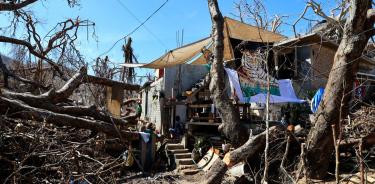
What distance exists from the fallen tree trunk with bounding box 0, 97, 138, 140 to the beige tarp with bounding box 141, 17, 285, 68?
5.14m

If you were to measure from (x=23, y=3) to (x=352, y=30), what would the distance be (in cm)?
670

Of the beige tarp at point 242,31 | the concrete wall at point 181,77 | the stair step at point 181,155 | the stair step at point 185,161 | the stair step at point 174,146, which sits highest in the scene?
the beige tarp at point 242,31

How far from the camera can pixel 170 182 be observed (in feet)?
34.1

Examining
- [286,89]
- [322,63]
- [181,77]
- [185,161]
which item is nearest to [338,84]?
[286,89]

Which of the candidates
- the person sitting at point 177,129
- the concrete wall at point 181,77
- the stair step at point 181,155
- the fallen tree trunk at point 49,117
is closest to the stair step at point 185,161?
the stair step at point 181,155

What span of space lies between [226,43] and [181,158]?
14.8ft

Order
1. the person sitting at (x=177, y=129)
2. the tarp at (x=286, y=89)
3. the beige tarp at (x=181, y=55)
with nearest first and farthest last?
the tarp at (x=286, y=89) < the beige tarp at (x=181, y=55) < the person sitting at (x=177, y=129)

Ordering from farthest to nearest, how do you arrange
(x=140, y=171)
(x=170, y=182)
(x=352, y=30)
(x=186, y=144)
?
(x=186, y=144) → (x=140, y=171) → (x=170, y=182) → (x=352, y=30)

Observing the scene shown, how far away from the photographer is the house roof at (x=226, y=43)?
12.7 m

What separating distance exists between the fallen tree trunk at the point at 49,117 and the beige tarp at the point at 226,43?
5.14 m

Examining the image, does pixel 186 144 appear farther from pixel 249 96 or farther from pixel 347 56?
pixel 347 56

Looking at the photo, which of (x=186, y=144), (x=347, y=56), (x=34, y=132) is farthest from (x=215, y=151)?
(x=34, y=132)

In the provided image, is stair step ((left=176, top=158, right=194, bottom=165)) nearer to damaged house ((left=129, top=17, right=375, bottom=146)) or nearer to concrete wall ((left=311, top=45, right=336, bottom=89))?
damaged house ((left=129, top=17, right=375, bottom=146))

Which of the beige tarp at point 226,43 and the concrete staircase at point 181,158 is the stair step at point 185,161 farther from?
the beige tarp at point 226,43
